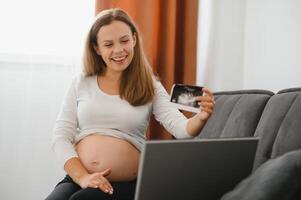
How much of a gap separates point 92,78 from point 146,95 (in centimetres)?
25

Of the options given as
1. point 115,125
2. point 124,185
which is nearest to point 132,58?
point 115,125

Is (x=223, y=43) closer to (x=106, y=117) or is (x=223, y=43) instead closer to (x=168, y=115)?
(x=168, y=115)

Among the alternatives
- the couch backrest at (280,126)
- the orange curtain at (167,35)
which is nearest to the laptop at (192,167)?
the couch backrest at (280,126)

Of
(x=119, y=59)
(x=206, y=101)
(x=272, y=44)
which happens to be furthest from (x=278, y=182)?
(x=272, y=44)

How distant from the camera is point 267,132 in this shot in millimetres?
1342

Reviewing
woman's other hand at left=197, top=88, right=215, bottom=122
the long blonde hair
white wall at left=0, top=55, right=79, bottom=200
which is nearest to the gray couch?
woman's other hand at left=197, top=88, right=215, bottom=122

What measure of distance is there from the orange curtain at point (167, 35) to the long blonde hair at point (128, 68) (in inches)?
26.3

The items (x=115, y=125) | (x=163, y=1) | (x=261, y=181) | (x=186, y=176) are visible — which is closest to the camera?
(x=261, y=181)

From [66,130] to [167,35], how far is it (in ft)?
3.32

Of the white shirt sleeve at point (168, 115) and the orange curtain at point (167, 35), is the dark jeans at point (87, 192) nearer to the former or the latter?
the white shirt sleeve at point (168, 115)

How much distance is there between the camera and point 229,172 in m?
0.97

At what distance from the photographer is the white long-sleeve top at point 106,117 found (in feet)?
4.73

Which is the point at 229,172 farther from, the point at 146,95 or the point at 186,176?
the point at 146,95

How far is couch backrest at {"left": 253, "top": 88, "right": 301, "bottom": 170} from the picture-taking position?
1.22 m
